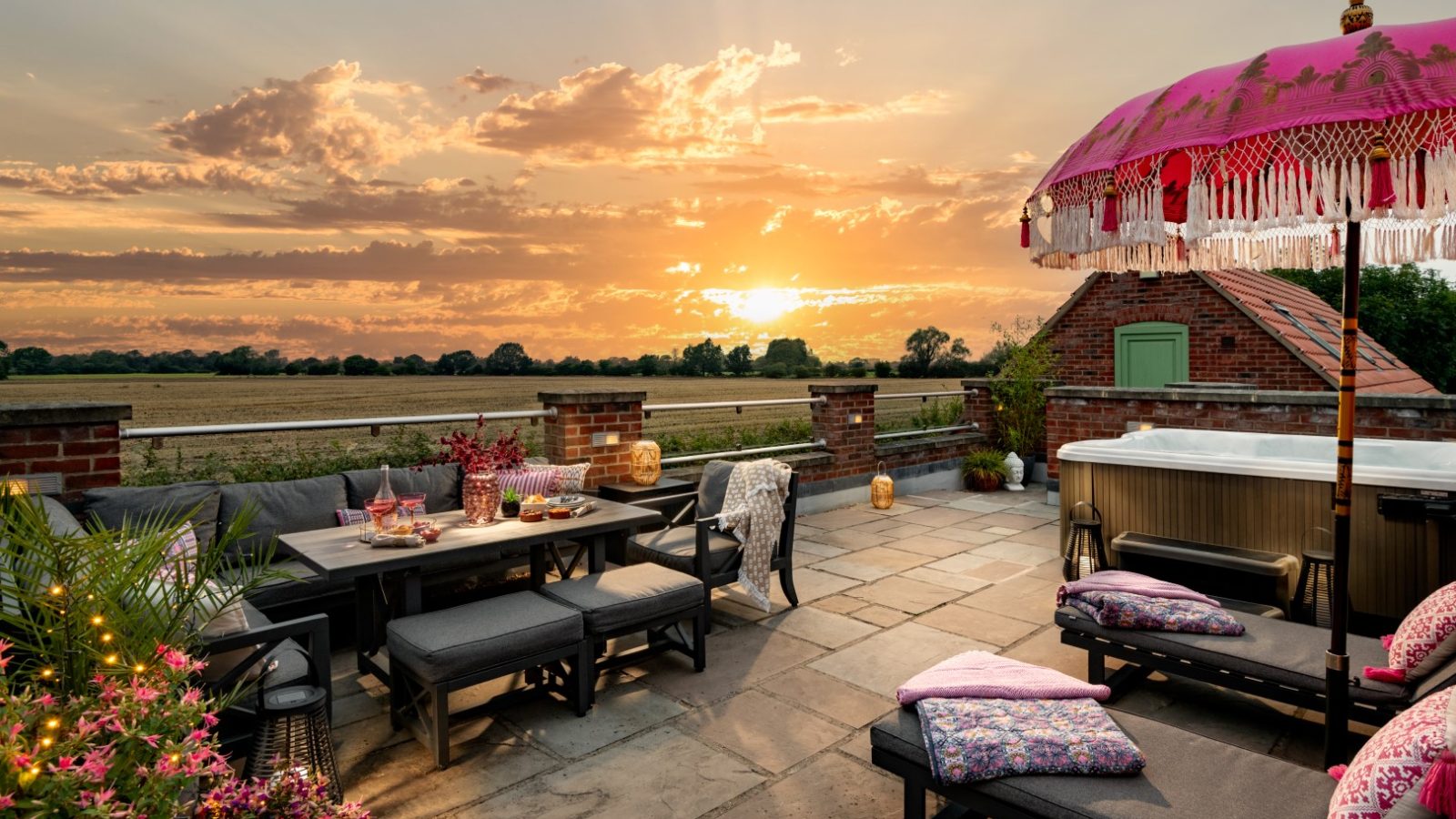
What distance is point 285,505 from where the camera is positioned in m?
4.04

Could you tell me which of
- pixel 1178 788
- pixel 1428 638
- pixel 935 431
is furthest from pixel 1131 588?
pixel 935 431

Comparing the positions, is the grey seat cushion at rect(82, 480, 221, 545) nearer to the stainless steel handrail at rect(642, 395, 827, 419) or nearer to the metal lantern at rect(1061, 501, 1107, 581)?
the stainless steel handrail at rect(642, 395, 827, 419)

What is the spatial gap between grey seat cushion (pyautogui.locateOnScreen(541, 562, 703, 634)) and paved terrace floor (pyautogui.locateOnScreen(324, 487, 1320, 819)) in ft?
1.15

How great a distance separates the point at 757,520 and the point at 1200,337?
370 inches

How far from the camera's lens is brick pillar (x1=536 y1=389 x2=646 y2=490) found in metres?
5.27

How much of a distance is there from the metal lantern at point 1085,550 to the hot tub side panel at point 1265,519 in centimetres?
10

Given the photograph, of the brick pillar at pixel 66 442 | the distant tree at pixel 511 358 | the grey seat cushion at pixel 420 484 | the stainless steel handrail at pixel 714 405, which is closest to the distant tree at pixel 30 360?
the brick pillar at pixel 66 442

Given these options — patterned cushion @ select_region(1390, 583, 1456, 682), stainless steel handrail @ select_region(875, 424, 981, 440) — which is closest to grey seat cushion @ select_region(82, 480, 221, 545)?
patterned cushion @ select_region(1390, 583, 1456, 682)

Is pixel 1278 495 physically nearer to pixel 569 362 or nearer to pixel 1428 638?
pixel 1428 638

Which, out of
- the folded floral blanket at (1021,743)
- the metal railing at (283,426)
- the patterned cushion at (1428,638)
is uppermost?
the metal railing at (283,426)

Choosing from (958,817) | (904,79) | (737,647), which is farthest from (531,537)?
(904,79)

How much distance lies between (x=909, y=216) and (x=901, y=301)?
3368 millimetres

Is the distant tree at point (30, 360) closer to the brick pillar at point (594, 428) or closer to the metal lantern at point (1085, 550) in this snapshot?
the brick pillar at point (594, 428)

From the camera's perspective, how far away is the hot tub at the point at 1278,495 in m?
3.65
